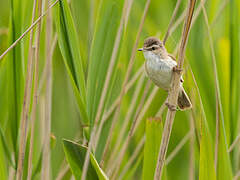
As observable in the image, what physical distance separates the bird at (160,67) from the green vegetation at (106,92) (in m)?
0.04

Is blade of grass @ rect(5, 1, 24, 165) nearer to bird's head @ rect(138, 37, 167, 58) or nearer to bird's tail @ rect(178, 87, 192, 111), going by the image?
bird's head @ rect(138, 37, 167, 58)

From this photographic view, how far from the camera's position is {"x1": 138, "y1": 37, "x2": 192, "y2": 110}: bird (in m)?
1.33

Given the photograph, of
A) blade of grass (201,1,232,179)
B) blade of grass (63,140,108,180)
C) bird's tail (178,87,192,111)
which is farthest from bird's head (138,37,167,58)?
blade of grass (63,140,108,180)

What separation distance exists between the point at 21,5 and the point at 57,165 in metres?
0.77

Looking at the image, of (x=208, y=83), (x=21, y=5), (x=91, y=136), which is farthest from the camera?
(x=208, y=83)

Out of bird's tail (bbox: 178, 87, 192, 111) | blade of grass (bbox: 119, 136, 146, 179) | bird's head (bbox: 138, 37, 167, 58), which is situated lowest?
blade of grass (bbox: 119, 136, 146, 179)

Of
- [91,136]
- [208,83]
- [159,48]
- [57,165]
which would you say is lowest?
[57,165]

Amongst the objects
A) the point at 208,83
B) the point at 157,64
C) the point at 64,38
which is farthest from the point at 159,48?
the point at 64,38

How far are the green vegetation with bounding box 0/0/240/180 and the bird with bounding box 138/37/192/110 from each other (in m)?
0.04

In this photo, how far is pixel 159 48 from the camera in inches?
54.9

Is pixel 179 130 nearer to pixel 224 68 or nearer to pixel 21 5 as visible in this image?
pixel 224 68

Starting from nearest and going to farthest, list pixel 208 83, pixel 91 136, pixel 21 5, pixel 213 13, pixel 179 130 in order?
pixel 91 136, pixel 21 5, pixel 208 83, pixel 213 13, pixel 179 130

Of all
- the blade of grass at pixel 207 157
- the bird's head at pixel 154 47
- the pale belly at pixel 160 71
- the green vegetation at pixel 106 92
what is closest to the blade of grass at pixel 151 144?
the green vegetation at pixel 106 92

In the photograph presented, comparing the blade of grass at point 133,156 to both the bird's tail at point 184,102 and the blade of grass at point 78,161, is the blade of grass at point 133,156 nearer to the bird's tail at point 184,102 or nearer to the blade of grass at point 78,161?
the bird's tail at point 184,102
